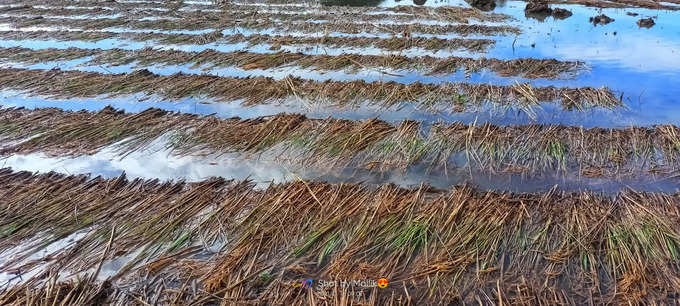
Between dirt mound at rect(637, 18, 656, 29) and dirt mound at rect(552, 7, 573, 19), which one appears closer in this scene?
dirt mound at rect(637, 18, 656, 29)

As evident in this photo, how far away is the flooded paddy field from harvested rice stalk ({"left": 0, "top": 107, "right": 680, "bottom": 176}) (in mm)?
32

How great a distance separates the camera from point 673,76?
7984 mm

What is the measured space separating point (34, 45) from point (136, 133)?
735 cm

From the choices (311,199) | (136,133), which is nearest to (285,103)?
(136,133)

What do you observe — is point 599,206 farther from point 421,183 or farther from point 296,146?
point 296,146

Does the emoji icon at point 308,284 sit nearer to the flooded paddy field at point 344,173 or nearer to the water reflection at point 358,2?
the flooded paddy field at point 344,173

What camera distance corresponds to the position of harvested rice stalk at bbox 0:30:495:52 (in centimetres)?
1034

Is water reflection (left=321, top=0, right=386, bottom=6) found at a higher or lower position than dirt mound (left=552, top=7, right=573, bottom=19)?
higher

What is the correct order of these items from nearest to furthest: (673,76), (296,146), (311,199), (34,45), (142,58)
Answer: (311,199) < (296,146) < (673,76) < (142,58) < (34,45)

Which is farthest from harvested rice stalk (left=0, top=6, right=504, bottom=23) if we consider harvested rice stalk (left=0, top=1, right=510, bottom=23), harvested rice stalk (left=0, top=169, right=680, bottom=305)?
harvested rice stalk (left=0, top=169, right=680, bottom=305)

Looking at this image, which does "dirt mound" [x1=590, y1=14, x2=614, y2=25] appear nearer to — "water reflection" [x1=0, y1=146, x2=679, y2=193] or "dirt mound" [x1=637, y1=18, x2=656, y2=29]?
"dirt mound" [x1=637, y1=18, x2=656, y2=29]

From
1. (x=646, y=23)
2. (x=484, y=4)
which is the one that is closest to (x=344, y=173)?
(x=646, y=23)

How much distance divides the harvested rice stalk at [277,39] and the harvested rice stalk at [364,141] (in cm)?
465

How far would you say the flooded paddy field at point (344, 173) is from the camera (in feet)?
11.9
